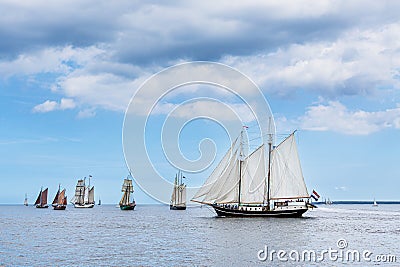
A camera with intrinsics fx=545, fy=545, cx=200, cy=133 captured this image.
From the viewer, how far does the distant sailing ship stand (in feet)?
384

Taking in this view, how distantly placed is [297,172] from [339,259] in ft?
219

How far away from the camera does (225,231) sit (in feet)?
278

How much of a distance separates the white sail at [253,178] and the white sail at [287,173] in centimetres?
329

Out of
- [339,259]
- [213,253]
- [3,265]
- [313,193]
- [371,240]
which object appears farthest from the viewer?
[313,193]

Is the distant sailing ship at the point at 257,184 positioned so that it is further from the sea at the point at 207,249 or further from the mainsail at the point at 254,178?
the sea at the point at 207,249

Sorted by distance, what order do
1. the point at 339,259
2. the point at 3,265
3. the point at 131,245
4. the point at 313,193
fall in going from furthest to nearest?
the point at 313,193 < the point at 131,245 < the point at 339,259 < the point at 3,265

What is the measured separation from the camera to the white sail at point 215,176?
11462 centimetres

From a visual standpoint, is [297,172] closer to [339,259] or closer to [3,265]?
[339,259]

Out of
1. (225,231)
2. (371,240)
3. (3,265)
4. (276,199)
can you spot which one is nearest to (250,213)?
(276,199)

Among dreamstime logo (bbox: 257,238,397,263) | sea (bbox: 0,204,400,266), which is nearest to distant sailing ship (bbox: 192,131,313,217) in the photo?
sea (bbox: 0,204,400,266)

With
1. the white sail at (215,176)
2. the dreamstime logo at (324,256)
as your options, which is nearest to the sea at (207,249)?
the dreamstime logo at (324,256)

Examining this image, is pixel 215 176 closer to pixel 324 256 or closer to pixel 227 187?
pixel 227 187

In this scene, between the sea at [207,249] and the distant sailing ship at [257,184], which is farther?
the distant sailing ship at [257,184]

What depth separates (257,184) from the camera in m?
121
